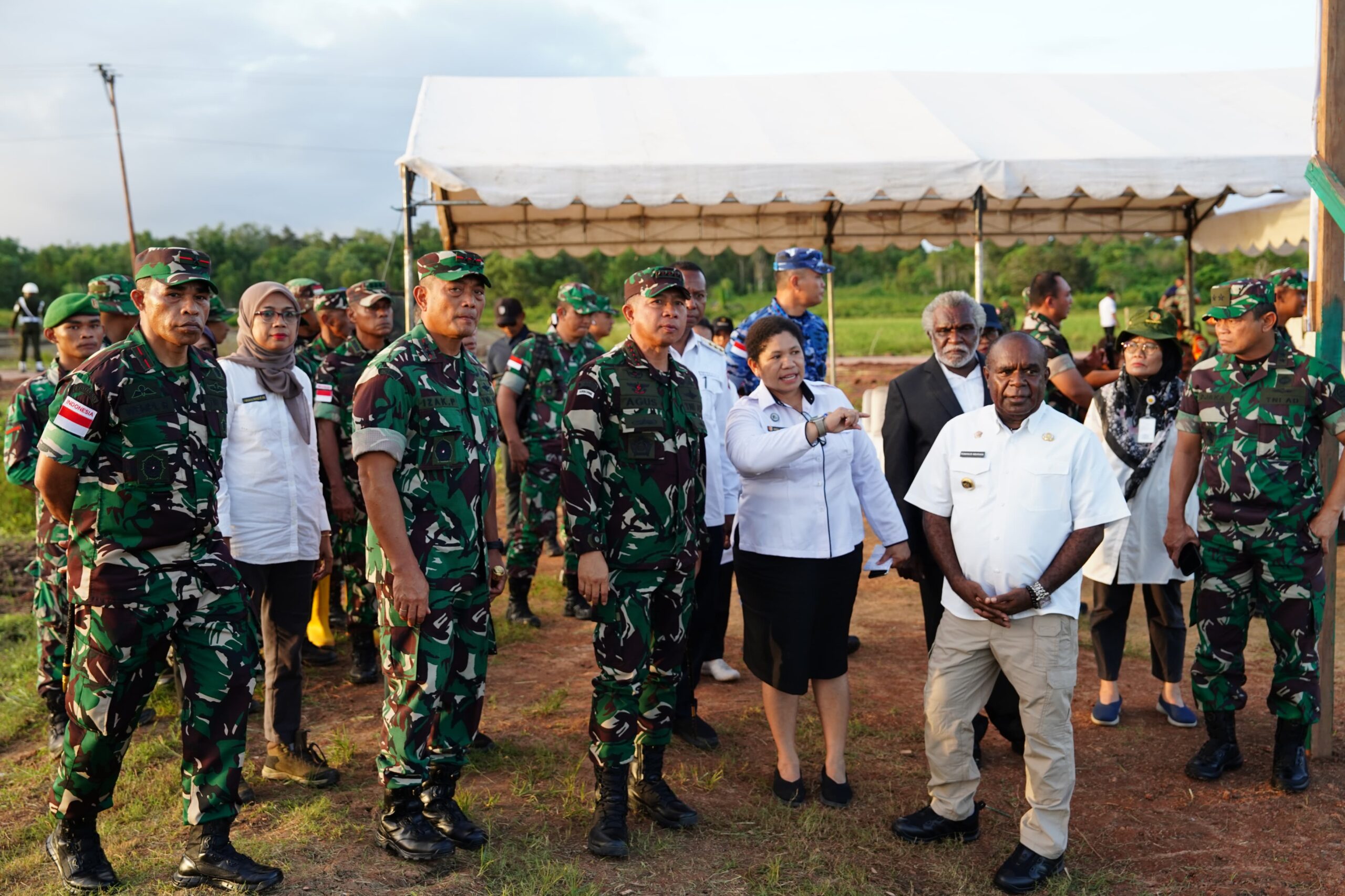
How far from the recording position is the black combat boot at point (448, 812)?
3.62 metres

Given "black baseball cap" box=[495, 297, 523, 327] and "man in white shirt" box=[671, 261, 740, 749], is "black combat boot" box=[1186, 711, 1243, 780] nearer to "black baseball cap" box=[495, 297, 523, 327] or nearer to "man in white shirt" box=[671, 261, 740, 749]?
"man in white shirt" box=[671, 261, 740, 749]

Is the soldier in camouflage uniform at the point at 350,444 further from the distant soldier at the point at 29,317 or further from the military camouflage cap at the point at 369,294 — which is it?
the distant soldier at the point at 29,317

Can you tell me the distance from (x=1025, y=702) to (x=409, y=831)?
83.0 inches

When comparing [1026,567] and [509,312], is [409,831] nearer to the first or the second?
[1026,567]

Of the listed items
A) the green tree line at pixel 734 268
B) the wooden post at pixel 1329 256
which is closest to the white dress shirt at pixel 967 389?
the wooden post at pixel 1329 256

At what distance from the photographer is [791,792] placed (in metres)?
4.09

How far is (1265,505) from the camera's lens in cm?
420

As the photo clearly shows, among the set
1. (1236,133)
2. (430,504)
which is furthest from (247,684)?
(1236,133)

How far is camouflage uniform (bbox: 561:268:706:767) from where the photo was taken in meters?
3.65

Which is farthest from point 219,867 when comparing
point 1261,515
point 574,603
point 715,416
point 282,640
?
point 1261,515

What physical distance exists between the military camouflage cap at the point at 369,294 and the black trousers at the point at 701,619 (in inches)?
83.0

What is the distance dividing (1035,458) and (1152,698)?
259 cm

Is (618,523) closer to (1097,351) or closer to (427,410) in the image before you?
(427,410)

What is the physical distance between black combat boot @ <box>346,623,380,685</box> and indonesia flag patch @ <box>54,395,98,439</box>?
261 cm
